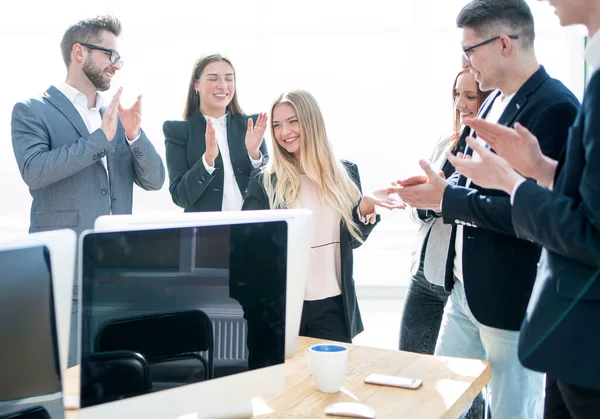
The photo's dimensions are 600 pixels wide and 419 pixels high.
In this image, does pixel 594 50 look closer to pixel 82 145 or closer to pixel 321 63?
pixel 82 145

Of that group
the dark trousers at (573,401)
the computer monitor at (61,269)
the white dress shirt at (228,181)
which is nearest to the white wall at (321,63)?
the white dress shirt at (228,181)

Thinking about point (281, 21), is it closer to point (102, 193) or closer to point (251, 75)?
point (251, 75)

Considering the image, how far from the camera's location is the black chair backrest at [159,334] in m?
1.26

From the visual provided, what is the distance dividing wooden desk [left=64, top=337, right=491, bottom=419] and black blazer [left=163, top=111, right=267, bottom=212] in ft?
3.92

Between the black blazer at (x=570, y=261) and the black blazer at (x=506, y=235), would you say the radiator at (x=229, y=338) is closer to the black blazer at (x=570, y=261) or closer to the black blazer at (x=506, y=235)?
the black blazer at (x=570, y=261)

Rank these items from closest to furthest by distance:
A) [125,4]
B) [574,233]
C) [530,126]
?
[574,233] → [530,126] → [125,4]

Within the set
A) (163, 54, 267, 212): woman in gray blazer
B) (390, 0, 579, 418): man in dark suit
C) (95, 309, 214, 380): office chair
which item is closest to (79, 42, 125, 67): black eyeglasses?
(163, 54, 267, 212): woman in gray blazer

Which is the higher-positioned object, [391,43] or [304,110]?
[391,43]

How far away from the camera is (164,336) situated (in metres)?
1.34

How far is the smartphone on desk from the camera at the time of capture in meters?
1.60

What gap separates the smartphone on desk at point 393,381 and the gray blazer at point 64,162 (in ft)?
4.89

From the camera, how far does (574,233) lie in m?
1.24

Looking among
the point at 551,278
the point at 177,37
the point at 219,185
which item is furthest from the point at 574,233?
the point at 177,37

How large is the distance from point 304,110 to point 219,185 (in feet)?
1.70
